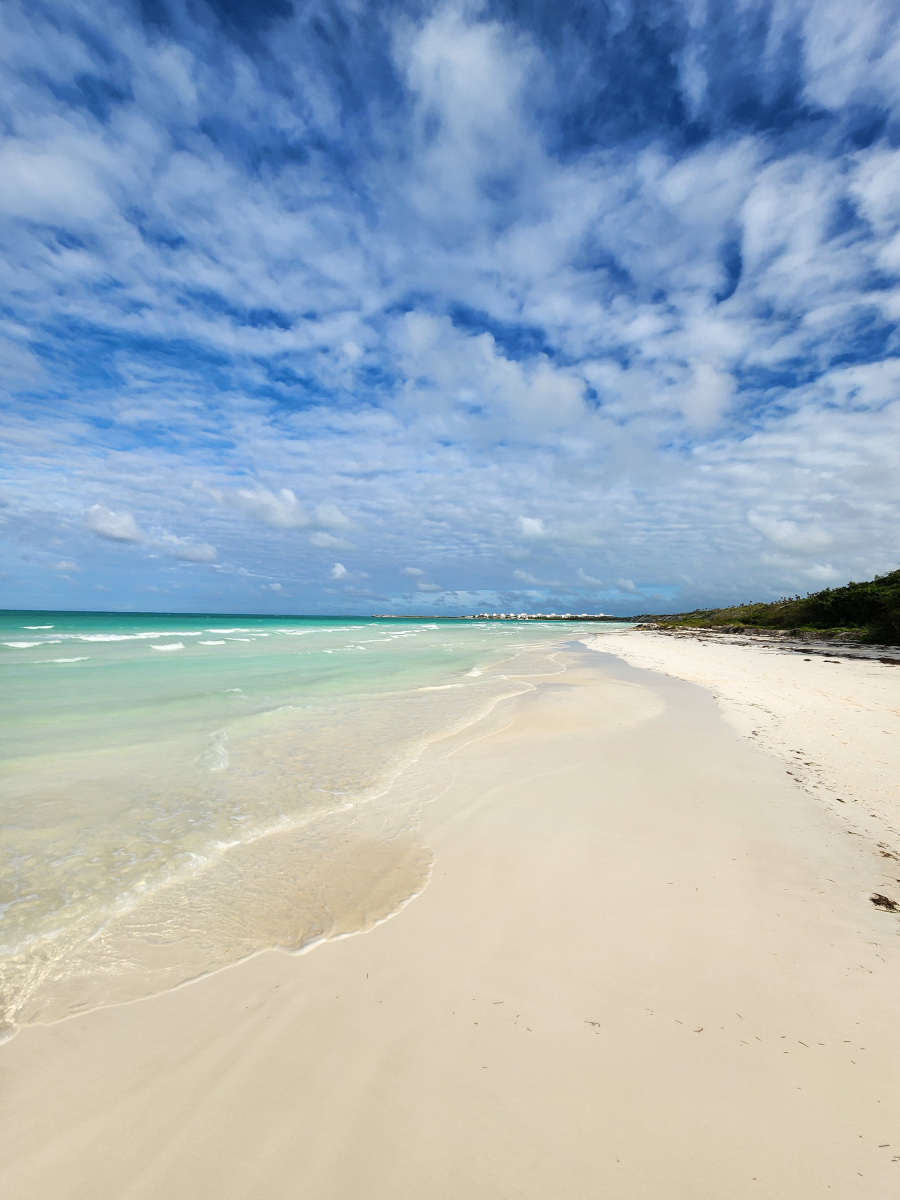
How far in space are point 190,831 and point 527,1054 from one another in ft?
14.5

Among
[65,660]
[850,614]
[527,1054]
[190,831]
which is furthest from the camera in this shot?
[850,614]

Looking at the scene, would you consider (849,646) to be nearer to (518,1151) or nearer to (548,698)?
(548,698)

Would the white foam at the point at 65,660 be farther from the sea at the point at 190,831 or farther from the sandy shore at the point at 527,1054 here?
the sandy shore at the point at 527,1054

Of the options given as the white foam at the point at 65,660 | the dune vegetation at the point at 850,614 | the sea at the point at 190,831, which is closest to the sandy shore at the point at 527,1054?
the sea at the point at 190,831

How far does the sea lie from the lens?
148 inches

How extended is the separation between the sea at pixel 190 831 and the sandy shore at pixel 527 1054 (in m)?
0.38

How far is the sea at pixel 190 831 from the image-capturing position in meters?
3.75

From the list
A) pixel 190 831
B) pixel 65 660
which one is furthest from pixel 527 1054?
pixel 65 660

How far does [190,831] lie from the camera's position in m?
5.66

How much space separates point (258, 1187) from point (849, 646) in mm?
36525

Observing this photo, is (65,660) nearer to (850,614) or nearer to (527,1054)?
(527,1054)

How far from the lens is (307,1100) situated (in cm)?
257

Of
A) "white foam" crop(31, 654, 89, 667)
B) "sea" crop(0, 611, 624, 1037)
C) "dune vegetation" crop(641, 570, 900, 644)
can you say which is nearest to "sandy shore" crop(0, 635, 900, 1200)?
"sea" crop(0, 611, 624, 1037)

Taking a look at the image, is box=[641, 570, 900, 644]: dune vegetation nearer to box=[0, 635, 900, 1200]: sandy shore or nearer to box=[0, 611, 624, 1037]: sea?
box=[0, 611, 624, 1037]: sea
